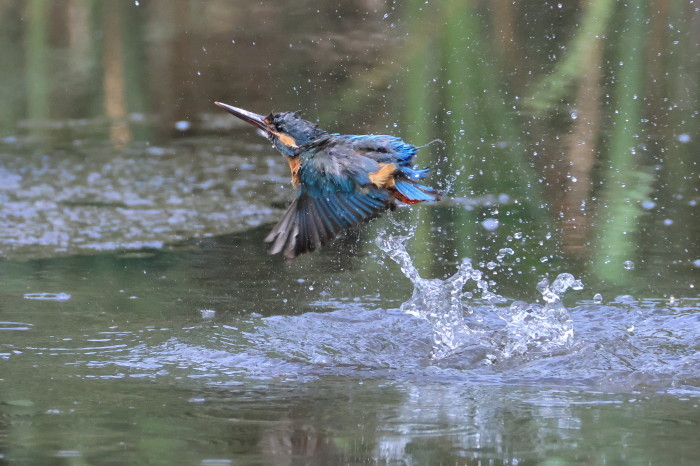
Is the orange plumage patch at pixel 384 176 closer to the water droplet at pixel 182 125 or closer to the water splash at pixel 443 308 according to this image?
the water splash at pixel 443 308

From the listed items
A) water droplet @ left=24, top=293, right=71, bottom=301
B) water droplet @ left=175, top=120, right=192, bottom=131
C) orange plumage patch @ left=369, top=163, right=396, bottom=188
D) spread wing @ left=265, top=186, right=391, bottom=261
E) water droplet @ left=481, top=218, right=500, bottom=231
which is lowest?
water droplet @ left=24, top=293, right=71, bottom=301

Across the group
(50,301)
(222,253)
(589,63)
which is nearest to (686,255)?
(589,63)

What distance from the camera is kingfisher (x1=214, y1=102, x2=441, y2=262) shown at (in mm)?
3963

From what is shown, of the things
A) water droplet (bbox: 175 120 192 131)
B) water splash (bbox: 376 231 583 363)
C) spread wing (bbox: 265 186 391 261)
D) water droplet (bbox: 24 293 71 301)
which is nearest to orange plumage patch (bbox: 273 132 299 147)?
spread wing (bbox: 265 186 391 261)

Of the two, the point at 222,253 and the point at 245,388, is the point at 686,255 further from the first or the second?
the point at 245,388

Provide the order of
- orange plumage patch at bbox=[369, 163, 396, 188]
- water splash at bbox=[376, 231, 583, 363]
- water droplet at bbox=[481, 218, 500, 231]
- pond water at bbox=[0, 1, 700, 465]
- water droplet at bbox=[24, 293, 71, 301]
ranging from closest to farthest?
pond water at bbox=[0, 1, 700, 465], water splash at bbox=[376, 231, 583, 363], orange plumage patch at bbox=[369, 163, 396, 188], water droplet at bbox=[24, 293, 71, 301], water droplet at bbox=[481, 218, 500, 231]

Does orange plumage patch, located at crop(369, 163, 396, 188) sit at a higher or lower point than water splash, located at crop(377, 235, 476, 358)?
higher

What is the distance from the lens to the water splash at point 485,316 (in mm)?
4004

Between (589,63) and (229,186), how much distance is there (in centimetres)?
236

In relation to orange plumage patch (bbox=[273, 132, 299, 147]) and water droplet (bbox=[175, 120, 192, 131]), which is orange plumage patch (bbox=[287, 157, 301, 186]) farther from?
water droplet (bbox=[175, 120, 192, 131])

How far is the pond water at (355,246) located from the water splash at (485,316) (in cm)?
1

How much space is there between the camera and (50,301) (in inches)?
183

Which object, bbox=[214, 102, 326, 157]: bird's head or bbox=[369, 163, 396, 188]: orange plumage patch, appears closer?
bbox=[369, 163, 396, 188]: orange plumage patch

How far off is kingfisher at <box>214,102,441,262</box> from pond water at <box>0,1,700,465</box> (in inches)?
17.6
